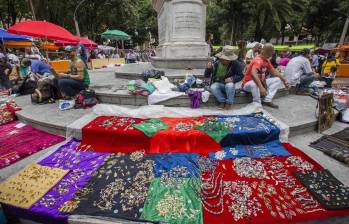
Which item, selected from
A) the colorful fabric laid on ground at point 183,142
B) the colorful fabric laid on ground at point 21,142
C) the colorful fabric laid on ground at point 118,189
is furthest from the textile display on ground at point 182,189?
the colorful fabric laid on ground at point 21,142

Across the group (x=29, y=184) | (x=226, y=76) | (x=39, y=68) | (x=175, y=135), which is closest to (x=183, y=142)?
(x=175, y=135)

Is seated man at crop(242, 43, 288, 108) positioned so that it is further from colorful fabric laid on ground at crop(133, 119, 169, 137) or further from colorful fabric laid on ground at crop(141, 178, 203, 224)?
colorful fabric laid on ground at crop(141, 178, 203, 224)

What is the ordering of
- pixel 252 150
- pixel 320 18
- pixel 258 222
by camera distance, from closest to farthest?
1. pixel 258 222
2. pixel 252 150
3. pixel 320 18

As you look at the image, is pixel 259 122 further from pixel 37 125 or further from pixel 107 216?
pixel 37 125

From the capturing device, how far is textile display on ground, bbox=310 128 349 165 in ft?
12.1

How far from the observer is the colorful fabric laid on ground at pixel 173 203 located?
8.09 ft

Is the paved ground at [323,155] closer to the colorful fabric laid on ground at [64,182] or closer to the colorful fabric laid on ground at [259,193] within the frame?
the colorful fabric laid on ground at [259,193]

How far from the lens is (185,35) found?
8.62 metres

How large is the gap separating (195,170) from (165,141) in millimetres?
844

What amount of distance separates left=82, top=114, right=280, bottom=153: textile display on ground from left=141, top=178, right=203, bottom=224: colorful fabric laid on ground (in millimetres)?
913

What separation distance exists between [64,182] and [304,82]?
23.6 feet

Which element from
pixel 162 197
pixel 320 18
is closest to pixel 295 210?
pixel 162 197

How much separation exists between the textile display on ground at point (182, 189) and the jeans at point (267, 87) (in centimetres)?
182

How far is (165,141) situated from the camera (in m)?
3.93
